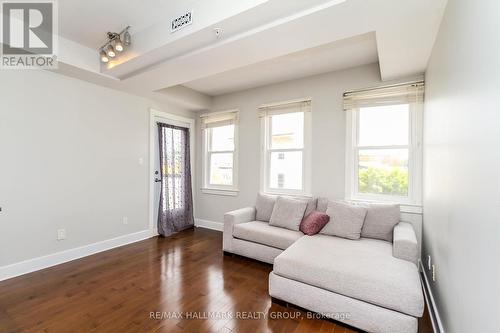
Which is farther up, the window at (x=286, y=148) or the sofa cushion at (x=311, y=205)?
the window at (x=286, y=148)

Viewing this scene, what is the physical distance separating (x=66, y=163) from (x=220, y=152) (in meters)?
2.38

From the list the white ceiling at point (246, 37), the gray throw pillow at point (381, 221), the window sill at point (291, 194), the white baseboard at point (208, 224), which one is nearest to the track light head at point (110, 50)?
the white ceiling at point (246, 37)

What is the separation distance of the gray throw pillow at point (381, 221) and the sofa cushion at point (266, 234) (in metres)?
0.77

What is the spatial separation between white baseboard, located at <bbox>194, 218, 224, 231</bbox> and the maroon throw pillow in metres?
2.02

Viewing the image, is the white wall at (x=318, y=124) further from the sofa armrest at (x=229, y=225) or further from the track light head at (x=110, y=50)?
the track light head at (x=110, y=50)

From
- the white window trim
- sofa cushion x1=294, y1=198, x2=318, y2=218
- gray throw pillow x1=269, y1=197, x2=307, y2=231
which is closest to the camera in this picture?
the white window trim

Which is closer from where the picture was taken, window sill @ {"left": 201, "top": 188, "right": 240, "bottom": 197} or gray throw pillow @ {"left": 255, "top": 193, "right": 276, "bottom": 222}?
gray throw pillow @ {"left": 255, "top": 193, "right": 276, "bottom": 222}

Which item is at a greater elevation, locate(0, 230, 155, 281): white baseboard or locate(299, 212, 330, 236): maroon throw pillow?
locate(299, 212, 330, 236): maroon throw pillow

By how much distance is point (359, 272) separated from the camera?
178 centimetres

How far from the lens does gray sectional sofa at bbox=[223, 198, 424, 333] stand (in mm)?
1598

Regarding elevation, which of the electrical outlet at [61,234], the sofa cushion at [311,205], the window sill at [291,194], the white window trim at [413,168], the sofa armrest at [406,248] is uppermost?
the white window trim at [413,168]

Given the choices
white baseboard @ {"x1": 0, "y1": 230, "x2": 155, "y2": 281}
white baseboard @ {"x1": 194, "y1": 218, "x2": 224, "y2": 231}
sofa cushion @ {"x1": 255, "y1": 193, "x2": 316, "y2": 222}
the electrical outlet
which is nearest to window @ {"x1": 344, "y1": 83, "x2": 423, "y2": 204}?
sofa cushion @ {"x1": 255, "y1": 193, "x2": 316, "y2": 222}

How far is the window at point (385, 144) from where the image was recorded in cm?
277

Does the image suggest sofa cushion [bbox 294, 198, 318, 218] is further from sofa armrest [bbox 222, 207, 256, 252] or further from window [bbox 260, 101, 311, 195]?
sofa armrest [bbox 222, 207, 256, 252]
